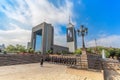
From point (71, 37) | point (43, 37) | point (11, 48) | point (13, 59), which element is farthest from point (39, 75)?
point (11, 48)

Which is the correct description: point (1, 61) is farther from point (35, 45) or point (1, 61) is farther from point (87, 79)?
point (35, 45)

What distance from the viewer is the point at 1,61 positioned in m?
16.4

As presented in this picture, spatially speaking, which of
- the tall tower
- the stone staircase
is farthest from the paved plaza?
the tall tower

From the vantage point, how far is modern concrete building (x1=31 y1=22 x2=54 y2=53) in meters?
51.6

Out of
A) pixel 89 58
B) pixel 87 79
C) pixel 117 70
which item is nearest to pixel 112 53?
pixel 117 70

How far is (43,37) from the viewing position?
51281 mm

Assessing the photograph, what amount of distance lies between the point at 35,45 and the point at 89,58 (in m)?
52.4

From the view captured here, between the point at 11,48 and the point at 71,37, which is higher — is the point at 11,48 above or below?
below

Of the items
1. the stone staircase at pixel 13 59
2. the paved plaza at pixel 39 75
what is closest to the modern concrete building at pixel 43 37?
the stone staircase at pixel 13 59

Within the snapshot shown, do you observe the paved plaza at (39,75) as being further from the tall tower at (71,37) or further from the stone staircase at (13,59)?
the tall tower at (71,37)

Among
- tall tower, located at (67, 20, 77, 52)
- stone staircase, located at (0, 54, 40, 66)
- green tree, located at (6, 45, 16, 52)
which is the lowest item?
stone staircase, located at (0, 54, 40, 66)

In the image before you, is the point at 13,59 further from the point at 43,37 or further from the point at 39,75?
the point at 43,37

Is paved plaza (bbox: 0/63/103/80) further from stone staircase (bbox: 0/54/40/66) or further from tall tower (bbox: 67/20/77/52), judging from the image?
tall tower (bbox: 67/20/77/52)

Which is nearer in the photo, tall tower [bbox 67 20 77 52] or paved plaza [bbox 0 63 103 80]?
paved plaza [bbox 0 63 103 80]
